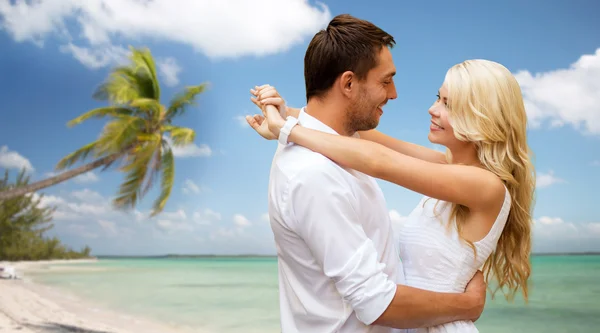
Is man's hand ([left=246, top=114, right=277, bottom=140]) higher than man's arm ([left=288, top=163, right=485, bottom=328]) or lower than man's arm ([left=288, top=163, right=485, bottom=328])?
higher

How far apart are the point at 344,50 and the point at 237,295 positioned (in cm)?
2168

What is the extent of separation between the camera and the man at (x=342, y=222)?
162cm

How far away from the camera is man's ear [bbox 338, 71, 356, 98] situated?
6.00 feet

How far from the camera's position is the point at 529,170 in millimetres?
1968

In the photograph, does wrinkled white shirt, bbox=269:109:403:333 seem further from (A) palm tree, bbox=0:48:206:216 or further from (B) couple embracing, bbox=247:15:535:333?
(A) palm tree, bbox=0:48:206:216

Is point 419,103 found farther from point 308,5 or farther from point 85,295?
point 85,295

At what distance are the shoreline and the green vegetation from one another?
1.15 feet

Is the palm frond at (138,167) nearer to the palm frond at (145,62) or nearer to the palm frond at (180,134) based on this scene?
the palm frond at (180,134)

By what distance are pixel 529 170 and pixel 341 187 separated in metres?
0.68

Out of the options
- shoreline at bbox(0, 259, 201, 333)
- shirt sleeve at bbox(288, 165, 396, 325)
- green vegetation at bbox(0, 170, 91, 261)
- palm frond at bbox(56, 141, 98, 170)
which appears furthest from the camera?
green vegetation at bbox(0, 170, 91, 261)

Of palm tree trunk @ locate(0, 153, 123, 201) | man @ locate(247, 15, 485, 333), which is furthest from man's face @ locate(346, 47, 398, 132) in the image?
palm tree trunk @ locate(0, 153, 123, 201)

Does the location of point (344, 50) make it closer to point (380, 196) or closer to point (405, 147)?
point (380, 196)

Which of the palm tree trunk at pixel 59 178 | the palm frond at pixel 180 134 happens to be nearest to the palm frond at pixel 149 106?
the palm frond at pixel 180 134

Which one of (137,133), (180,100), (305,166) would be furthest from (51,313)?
(305,166)
